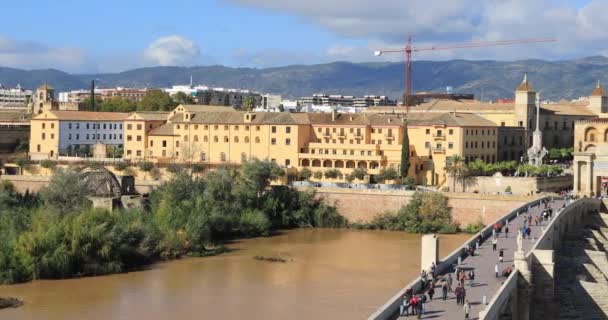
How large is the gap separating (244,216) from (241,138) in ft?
57.9

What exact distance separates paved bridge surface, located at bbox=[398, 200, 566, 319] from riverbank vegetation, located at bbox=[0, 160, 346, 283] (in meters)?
16.1

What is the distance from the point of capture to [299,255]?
48.8 metres

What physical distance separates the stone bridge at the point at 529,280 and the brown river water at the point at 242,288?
4.77 metres

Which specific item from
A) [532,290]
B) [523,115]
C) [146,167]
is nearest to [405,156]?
[146,167]

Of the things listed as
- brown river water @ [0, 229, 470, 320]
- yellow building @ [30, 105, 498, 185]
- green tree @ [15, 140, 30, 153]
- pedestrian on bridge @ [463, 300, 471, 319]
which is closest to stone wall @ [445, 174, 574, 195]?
yellow building @ [30, 105, 498, 185]

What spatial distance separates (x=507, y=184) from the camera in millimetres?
63375

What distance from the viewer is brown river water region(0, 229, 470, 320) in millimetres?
34250

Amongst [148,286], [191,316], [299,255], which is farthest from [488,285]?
[299,255]

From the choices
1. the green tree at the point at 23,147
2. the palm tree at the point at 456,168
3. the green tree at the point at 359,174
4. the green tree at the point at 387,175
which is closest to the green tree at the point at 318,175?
the green tree at the point at 359,174

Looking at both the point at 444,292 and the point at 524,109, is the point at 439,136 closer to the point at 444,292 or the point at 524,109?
the point at 524,109

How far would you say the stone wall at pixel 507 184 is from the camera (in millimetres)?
63000

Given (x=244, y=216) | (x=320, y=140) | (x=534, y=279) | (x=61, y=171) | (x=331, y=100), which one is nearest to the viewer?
(x=534, y=279)

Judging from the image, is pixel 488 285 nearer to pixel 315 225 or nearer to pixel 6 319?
pixel 6 319

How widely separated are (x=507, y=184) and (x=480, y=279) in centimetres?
3563
